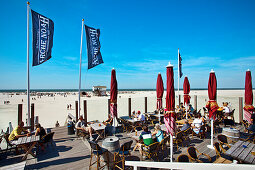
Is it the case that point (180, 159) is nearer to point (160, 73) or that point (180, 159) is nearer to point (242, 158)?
point (242, 158)

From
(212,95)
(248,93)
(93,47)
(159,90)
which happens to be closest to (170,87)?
(212,95)

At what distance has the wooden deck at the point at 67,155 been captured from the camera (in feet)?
14.0

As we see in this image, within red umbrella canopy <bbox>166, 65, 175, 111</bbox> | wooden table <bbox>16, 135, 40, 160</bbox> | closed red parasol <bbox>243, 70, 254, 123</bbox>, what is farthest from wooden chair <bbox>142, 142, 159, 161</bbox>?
closed red parasol <bbox>243, 70, 254, 123</bbox>

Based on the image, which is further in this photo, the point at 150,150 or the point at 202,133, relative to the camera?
the point at 202,133

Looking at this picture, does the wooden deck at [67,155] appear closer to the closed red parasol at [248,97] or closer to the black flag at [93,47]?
the closed red parasol at [248,97]

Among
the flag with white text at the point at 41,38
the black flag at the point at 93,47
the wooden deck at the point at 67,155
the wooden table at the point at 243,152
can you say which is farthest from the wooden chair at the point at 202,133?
the flag with white text at the point at 41,38

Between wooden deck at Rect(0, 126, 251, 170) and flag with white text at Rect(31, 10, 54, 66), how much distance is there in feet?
13.0

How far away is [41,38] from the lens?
21.4 ft

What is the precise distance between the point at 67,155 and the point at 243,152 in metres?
5.56

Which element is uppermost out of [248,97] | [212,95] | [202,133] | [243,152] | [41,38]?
[41,38]

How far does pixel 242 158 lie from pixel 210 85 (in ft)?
9.20

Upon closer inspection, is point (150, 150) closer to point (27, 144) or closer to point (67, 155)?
point (67, 155)

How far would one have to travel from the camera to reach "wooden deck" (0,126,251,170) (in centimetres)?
427

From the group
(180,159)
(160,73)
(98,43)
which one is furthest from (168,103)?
(98,43)
